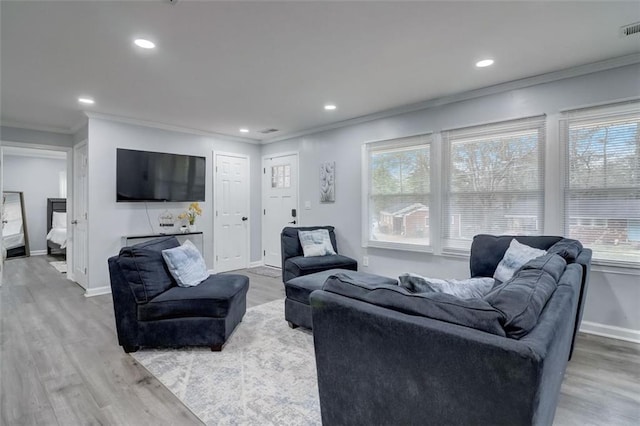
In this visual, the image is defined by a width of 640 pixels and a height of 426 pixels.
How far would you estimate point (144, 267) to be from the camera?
264 centimetres

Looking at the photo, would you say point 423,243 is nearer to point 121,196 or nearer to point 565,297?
point 565,297

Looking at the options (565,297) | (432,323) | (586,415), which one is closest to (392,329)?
(432,323)

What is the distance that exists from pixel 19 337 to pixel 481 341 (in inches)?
151

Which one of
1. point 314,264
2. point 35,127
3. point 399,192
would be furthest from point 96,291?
point 399,192

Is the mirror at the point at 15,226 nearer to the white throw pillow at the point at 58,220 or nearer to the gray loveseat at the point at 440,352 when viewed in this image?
the white throw pillow at the point at 58,220

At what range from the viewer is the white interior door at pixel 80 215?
15.2 feet

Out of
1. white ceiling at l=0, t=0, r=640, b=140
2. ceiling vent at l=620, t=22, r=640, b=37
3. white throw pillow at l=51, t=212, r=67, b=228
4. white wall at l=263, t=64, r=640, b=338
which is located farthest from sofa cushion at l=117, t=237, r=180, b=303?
white throw pillow at l=51, t=212, r=67, b=228

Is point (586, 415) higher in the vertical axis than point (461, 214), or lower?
lower

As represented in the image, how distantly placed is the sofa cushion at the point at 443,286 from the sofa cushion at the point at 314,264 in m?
2.55

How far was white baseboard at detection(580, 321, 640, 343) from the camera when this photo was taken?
2.80m

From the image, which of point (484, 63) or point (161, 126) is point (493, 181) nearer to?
point (484, 63)

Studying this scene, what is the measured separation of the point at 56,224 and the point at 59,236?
0.72 m

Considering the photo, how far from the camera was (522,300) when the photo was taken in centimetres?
114

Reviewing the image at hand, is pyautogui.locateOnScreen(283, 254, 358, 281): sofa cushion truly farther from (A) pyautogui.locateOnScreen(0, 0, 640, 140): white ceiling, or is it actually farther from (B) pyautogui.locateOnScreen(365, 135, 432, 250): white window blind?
(A) pyautogui.locateOnScreen(0, 0, 640, 140): white ceiling
